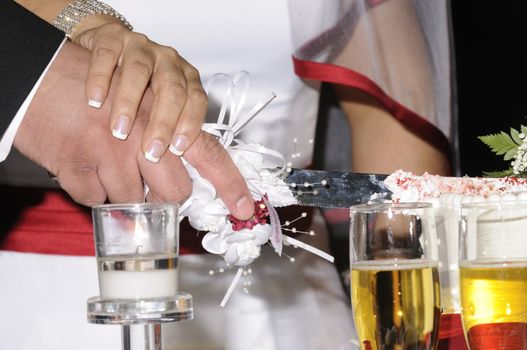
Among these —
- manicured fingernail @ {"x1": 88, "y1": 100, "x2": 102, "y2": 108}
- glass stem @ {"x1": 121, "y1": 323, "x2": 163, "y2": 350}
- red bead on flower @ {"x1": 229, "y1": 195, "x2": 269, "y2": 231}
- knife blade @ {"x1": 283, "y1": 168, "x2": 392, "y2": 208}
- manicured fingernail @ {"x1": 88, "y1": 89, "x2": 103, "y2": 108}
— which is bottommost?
glass stem @ {"x1": 121, "y1": 323, "x2": 163, "y2": 350}

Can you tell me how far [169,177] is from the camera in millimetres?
1034

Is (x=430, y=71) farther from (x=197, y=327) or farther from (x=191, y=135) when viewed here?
(x=191, y=135)

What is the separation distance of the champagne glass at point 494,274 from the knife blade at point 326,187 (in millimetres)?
178

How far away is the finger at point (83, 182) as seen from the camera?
109 cm

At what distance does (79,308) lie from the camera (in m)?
1.48

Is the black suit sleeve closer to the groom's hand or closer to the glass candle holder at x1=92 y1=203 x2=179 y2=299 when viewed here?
the groom's hand

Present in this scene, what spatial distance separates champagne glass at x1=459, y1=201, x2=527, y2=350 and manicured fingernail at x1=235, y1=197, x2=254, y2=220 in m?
0.23

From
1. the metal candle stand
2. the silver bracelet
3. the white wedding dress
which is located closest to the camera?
the metal candle stand

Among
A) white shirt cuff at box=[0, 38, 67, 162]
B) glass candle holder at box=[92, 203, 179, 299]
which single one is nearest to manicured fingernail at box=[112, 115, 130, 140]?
white shirt cuff at box=[0, 38, 67, 162]

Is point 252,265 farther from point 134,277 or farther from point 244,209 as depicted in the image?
point 134,277

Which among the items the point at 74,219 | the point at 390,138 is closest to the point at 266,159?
the point at 74,219

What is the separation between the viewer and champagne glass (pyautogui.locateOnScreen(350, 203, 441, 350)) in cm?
84

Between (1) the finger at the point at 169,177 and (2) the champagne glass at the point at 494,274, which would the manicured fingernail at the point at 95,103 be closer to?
(1) the finger at the point at 169,177

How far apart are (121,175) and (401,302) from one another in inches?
14.3
